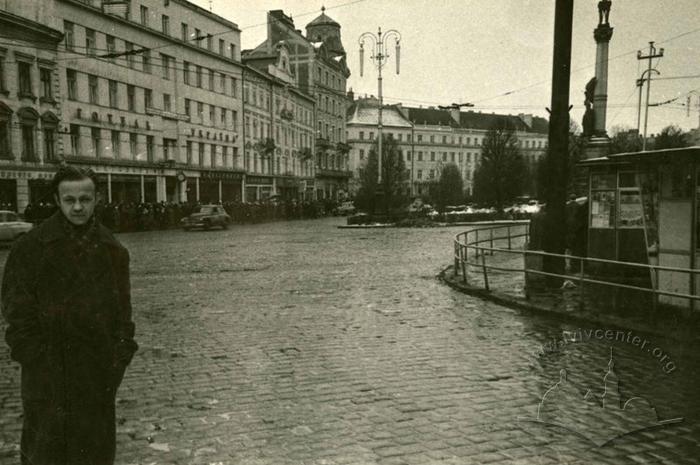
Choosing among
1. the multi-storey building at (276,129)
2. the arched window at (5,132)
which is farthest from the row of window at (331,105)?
the arched window at (5,132)

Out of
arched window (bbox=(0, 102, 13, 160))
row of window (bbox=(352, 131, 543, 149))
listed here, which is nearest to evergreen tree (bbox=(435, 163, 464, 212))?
row of window (bbox=(352, 131, 543, 149))

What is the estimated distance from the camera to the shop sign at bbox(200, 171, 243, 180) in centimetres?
5050

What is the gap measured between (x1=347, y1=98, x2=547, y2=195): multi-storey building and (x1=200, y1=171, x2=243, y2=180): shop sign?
177 feet

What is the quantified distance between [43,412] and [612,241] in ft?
37.4

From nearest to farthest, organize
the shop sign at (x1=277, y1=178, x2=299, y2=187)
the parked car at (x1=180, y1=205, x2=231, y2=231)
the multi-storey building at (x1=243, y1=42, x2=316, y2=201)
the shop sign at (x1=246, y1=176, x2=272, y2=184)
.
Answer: the parked car at (x1=180, y1=205, x2=231, y2=231) < the shop sign at (x1=246, y1=176, x2=272, y2=184) < the multi-storey building at (x1=243, y1=42, x2=316, y2=201) < the shop sign at (x1=277, y1=178, x2=299, y2=187)

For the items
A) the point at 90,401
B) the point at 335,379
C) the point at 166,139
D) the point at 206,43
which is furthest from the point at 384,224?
the point at 90,401

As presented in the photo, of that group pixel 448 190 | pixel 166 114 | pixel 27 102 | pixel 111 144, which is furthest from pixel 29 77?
pixel 448 190

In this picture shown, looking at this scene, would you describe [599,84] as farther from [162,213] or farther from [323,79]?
[323,79]

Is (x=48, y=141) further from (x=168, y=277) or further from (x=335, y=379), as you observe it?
(x=335, y=379)

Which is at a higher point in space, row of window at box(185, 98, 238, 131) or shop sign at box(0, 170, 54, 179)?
row of window at box(185, 98, 238, 131)

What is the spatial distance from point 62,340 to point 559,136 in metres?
10.1

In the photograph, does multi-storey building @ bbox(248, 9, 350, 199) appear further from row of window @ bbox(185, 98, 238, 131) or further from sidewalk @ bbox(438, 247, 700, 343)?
sidewalk @ bbox(438, 247, 700, 343)

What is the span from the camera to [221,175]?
173 ft

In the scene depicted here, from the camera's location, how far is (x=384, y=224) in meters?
37.9
